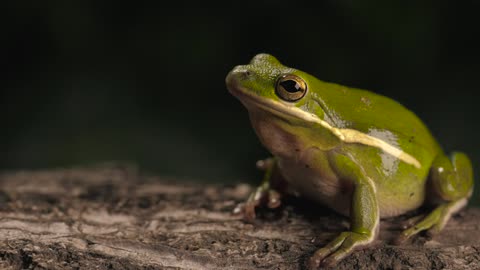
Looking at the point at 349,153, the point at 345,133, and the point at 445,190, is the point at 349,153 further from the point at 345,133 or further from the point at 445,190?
the point at 445,190

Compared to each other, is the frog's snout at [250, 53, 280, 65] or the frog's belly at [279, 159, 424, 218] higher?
the frog's snout at [250, 53, 280, 65]

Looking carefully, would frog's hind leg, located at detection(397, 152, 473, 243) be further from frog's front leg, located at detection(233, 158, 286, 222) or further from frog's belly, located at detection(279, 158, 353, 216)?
frog's front leg, located at detection(233, 158, 286, 222)

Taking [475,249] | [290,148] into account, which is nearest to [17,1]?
[290,148]

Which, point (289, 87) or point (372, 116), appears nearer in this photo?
point (289, 87)

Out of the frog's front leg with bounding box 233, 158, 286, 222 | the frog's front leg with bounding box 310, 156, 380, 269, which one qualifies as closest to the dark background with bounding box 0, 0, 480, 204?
the frog's front leg with bounding box 233, 158, 286, 222

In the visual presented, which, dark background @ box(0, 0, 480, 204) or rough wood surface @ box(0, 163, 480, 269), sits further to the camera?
dark background @ box(0, 0, 480, 204)

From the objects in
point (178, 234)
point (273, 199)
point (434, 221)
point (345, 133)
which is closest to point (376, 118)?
point (345, 133)
